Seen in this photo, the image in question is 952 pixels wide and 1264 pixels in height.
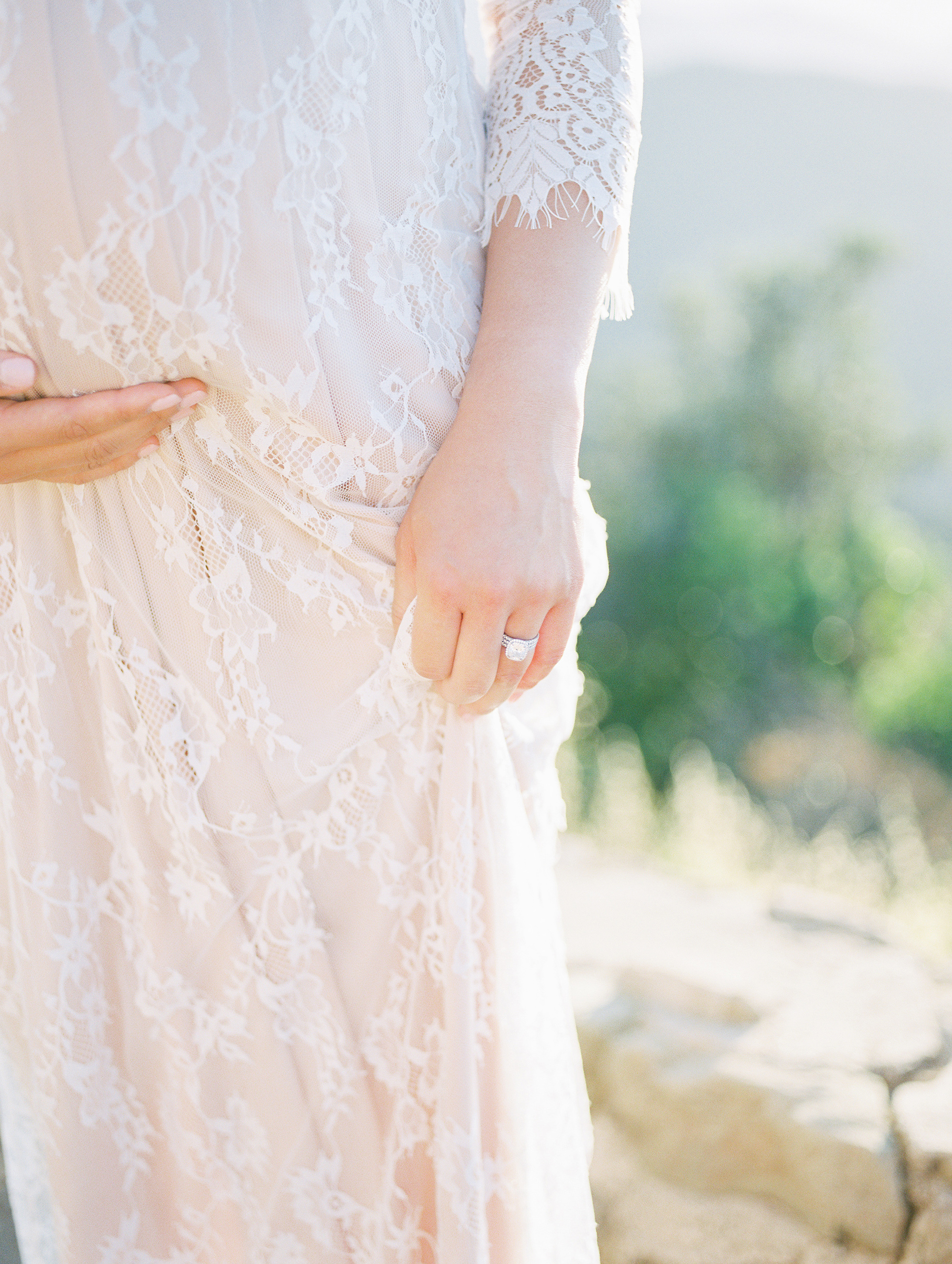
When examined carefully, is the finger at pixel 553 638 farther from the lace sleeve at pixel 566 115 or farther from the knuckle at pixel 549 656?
the lace sleeve at pixel 566 115

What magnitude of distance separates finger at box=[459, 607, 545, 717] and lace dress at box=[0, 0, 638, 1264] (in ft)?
0.10

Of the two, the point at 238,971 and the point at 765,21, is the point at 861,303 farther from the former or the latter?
the point at 765,21

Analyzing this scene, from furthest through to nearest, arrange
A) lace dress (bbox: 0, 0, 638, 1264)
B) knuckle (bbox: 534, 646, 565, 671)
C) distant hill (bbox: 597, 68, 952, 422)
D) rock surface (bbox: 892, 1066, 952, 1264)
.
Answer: distant hill (bbox: 597, 68, 952, 422) < rock surface (bbox: 892, 1066, 952, 1264) < knuckle (bbox: 534, 646, 565, 671) < lace dress (bbox: 0, 0, 638, 1264)

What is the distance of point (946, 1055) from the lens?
200 centimetres

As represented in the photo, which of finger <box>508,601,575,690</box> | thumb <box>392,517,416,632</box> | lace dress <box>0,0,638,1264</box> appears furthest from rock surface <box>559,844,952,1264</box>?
thumb <box>392,517,416,632</box>

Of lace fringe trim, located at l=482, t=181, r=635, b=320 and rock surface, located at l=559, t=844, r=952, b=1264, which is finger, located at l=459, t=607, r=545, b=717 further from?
rock surface, located at l=559, t=844, r=952, b=1264

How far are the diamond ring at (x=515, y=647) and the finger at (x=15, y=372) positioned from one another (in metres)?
0.47

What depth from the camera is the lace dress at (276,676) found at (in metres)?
0.76

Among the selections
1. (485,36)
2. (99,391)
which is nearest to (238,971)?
(99,391)

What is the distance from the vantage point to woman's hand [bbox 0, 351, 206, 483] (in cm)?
79

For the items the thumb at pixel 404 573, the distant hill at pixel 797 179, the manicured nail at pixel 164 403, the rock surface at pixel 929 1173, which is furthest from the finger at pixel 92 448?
the distant hill at pixel 797 179

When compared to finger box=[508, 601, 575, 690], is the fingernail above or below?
above

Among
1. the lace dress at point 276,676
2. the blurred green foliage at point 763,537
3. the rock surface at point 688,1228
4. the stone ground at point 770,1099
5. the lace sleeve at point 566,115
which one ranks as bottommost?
the blurred green foliage at point 763,537

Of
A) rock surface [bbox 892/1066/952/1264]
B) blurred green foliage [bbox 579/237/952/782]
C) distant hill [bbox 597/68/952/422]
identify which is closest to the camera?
rock surface [bbox 892/1066/952/1264]
